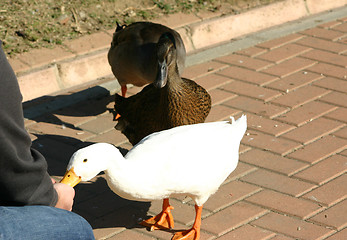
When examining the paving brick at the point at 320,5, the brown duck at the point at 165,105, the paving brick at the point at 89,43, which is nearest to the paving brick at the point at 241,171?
the brown duck at the point at 165,105

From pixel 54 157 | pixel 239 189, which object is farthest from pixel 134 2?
pixel 239 189

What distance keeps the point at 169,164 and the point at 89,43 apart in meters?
2.98

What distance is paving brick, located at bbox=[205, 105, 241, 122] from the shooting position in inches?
203

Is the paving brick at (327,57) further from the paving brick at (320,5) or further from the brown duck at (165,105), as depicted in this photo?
the brown duck at (165,105)

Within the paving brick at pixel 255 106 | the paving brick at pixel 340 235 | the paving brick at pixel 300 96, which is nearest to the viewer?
the paving brick at pixel 340 235

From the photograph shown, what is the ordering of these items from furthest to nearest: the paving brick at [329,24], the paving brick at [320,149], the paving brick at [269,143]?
the paving brick at [329,24]
the paving brick at [269,143]
the paving brick at [320,149]

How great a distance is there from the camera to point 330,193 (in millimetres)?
4133

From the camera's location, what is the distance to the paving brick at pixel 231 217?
3.82m

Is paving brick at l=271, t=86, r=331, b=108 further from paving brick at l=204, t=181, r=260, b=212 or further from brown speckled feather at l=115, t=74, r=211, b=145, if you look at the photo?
paving brick at l=204, t=181, r=260, b=212

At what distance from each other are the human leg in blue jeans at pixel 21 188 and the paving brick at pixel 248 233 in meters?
1.31

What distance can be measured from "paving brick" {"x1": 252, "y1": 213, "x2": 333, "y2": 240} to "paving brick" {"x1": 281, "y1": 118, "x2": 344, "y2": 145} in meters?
1.03

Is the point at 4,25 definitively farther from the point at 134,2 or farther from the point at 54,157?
the point at 54,157

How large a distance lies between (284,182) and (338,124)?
0.98m

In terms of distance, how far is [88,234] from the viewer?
8.63 feet
